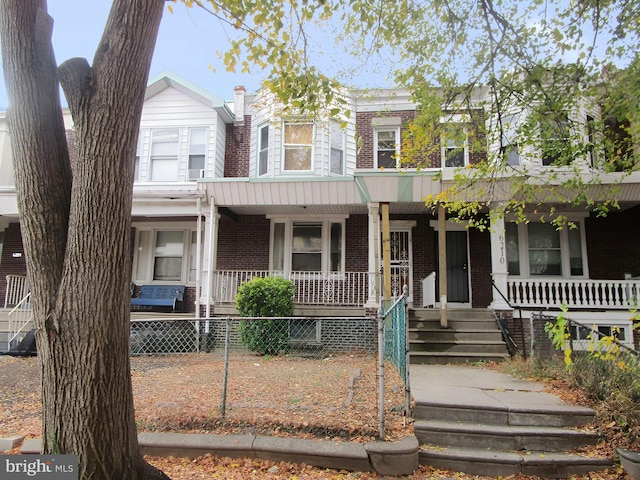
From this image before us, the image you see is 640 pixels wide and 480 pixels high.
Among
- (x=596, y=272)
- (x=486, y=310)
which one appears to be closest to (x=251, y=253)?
(x=486, y=310)

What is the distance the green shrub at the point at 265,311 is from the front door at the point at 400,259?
133 inches

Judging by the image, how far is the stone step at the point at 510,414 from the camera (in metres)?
4.76

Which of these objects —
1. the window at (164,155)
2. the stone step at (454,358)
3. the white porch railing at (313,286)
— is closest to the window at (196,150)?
the window at (164,155)

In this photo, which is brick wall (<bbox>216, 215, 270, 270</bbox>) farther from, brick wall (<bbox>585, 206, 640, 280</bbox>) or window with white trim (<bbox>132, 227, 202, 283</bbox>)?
brick wall (<bbox>585, 206, 640, 280</bbox>)

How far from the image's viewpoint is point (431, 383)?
248 inches

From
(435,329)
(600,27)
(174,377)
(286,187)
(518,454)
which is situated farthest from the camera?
(286,187)

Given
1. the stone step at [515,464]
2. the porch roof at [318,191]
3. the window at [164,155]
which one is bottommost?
the stone step at [515,464]

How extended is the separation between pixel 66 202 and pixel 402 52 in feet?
21.8

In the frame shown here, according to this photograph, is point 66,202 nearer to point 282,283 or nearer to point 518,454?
point 518,454

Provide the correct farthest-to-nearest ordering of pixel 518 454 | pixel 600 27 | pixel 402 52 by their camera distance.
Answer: pixel 402 52 < pixel 600 27 < pixel 518 454

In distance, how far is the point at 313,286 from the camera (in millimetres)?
10914

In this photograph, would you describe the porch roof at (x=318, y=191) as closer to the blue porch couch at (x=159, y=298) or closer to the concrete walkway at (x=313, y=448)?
the blue porch couch at (x=159, y=298)
